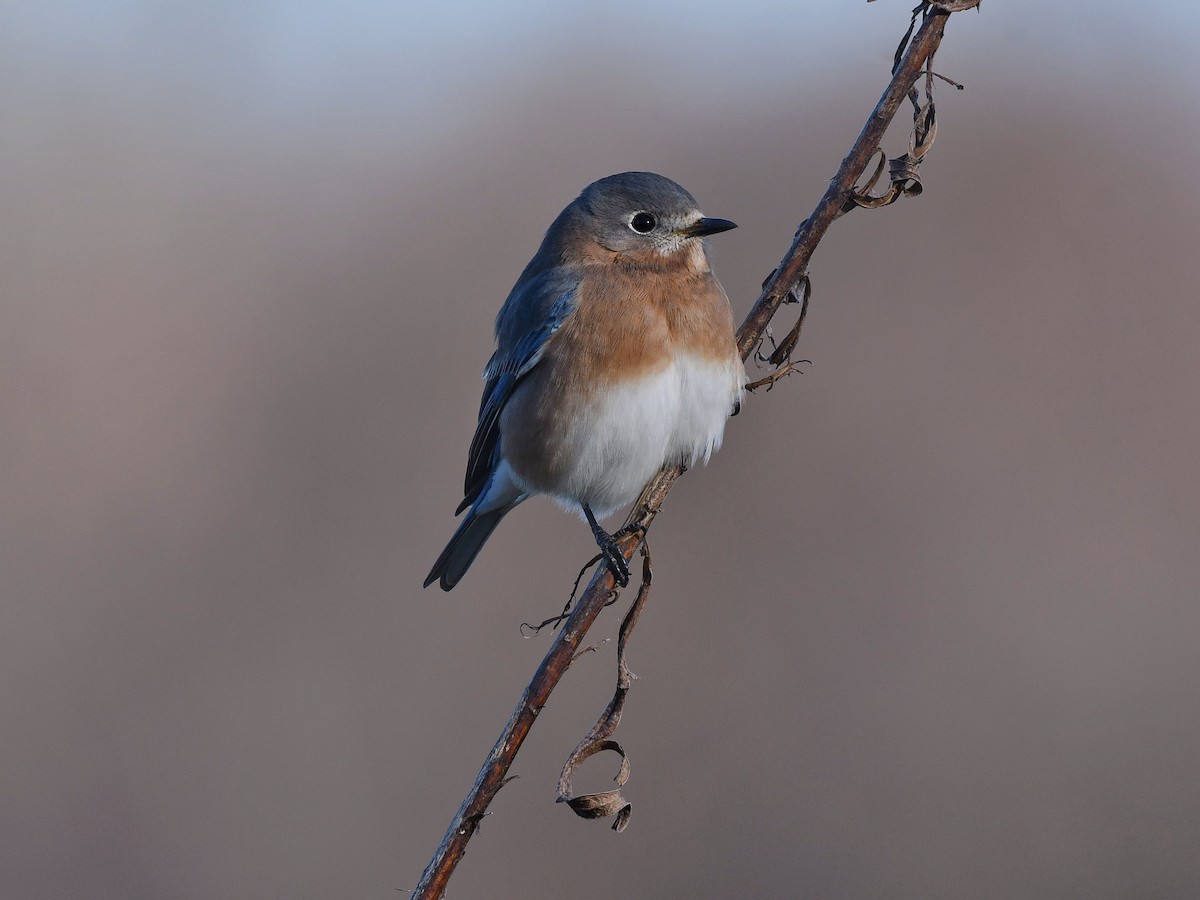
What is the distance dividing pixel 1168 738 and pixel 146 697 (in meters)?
7.80

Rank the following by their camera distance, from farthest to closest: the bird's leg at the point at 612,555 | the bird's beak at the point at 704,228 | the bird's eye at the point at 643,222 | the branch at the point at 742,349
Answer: the bird's eye at the point at 643,222
the bird's beak at the point at 704,228
the bird's leg at the point at 612,555
the branch at the point at 742,349

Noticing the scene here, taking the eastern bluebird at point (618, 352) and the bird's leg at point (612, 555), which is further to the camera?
the eastern bluebird at point (618, 352)

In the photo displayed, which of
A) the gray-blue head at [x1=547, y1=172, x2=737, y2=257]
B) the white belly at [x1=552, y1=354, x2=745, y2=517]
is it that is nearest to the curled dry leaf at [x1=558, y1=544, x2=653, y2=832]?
the white belly at [x1=552, y1=354, x2=745, y2=517]

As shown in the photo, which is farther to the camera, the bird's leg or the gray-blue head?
the gray-blue head

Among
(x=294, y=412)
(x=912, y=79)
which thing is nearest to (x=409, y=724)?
(x=294, y=412)

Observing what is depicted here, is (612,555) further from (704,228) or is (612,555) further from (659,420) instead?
(704,228)

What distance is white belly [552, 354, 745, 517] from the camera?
4.06 meters

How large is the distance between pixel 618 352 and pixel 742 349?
1.11 meters

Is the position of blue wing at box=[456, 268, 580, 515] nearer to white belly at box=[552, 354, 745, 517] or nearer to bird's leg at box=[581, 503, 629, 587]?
white belly at box=[552, 354, 745, 517]

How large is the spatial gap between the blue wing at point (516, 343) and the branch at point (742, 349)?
1289mm

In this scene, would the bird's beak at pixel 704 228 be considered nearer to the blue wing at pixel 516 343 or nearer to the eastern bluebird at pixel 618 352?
the eastern bluebird at pixel 618 352

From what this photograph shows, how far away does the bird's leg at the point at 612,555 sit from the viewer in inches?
107

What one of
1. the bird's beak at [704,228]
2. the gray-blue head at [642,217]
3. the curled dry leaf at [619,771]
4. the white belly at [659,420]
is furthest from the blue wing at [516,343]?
the curled dry leaf at [619,771]

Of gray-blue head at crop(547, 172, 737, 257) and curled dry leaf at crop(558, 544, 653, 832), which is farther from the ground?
gray-blue head at crop(547, 172, 737, 257)
